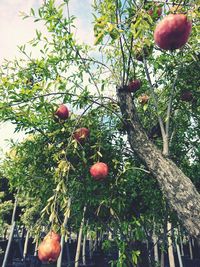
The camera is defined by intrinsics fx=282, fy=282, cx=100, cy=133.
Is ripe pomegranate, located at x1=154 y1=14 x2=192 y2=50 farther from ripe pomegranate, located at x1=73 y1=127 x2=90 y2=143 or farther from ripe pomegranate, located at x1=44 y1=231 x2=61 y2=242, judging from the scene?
ripe pomegranate, located at x1=73 y1=127 x2=90 y2=143

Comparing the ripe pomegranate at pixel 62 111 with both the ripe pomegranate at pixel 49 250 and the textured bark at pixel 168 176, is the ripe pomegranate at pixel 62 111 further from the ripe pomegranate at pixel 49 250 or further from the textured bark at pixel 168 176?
the ripe pomegranate at pixel 49 250

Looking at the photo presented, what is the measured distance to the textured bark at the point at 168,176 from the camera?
3.35m

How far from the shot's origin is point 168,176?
3.71 metres

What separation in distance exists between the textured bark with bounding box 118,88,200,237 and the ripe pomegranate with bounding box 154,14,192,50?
2018 mm

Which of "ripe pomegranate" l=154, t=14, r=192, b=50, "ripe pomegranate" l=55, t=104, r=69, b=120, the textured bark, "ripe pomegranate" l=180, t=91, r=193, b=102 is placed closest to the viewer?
"ripe pomegranate" l=154, t=14, r=192, b=50

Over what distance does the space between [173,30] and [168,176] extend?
2.15 m

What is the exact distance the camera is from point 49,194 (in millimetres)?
6129

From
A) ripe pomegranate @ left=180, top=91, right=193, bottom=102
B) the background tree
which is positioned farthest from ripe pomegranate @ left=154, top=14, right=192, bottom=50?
ripe pomegranate @ left=180, top=91, right=193, bottom=102

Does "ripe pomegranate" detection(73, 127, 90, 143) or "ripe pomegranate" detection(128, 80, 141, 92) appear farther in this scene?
"ripe pomegranate" detection(128, 80, 141, 92)

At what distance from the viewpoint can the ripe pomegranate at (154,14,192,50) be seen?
2029 millimetres

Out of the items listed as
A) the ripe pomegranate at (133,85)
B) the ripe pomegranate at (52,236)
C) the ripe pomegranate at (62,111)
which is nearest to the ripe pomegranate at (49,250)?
the ripe pomegranate at (52,236)

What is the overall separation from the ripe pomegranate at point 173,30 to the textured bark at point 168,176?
79.4 inches

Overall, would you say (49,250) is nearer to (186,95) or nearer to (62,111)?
(62,111)

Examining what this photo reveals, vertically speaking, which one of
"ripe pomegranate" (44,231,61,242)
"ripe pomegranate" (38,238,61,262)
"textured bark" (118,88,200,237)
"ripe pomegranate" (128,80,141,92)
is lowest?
"ripe pomegranate" (38,238,61,262)
